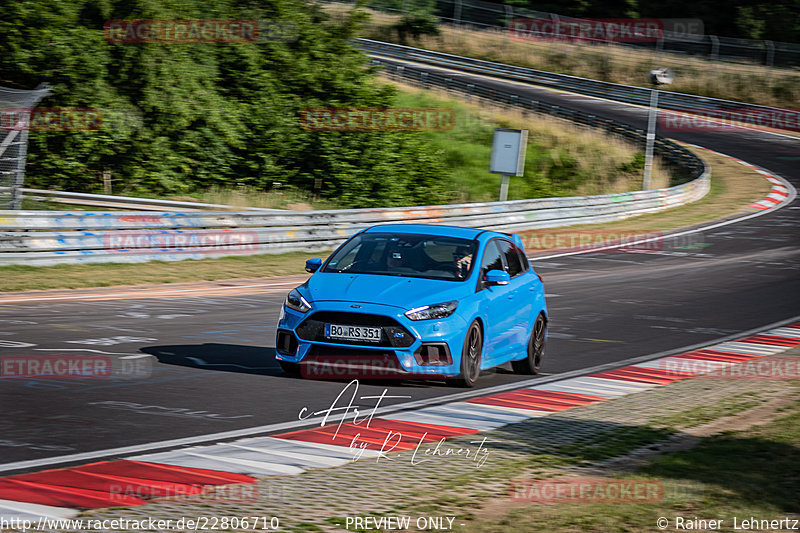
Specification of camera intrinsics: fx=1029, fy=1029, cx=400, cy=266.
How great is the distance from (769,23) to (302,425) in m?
76.7

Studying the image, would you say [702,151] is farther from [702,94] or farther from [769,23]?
[769,23]

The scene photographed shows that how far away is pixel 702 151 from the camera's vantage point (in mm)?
52188

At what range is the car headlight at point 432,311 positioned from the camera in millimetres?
9586

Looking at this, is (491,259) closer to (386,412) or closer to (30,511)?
(386,412)

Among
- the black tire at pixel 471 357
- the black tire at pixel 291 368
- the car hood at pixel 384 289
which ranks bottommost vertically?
the black tire at pixel 291 368

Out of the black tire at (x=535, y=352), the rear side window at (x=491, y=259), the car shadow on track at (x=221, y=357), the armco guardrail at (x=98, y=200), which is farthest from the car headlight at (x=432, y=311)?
the armco guardrail at (x=98, y=200)

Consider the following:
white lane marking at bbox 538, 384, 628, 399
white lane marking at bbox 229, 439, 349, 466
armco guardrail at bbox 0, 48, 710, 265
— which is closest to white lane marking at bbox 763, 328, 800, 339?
white lane marking at bbox 538, 384, 628, 399

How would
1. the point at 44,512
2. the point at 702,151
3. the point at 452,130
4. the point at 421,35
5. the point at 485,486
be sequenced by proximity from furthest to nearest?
the point at 421,35 → the point at 702,151 → the point at 452,130 → the point at 485,486 → the point at 44,512

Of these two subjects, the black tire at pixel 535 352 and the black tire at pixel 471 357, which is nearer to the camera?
the black tire at pixel 471 357

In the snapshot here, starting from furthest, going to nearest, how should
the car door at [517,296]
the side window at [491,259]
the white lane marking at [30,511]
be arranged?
the car door at [517,296] → the side window at [491,259] → the white lane marking at [30,511]

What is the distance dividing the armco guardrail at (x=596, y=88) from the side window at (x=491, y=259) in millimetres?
48509

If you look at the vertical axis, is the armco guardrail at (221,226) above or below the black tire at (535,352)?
below

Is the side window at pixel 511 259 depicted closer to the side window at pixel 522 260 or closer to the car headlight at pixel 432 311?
the side window at pixel 522 260

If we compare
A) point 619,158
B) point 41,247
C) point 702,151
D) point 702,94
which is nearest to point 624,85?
point 702,94
